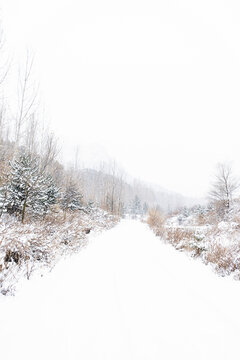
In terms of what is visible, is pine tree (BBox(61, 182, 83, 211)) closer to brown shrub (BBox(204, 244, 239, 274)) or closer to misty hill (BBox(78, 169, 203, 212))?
misty hill (BBox(78, 169, 203, 212))

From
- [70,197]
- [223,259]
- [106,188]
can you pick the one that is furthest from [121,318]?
[106,188]

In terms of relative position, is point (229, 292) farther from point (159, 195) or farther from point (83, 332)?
point (159, 195)

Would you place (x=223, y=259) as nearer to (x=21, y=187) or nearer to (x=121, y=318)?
(x=121, y=318)

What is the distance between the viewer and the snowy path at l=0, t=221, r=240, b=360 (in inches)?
64.6

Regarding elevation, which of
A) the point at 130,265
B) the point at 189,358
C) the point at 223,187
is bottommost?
the point at 130,265

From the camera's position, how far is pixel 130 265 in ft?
14.7

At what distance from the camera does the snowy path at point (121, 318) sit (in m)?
1.64

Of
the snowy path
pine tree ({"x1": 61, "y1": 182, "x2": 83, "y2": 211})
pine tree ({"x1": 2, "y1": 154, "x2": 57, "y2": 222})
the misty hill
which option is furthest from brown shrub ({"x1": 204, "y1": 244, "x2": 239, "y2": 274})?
the misty hill

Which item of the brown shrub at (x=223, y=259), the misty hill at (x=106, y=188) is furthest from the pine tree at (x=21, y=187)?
the misty hill at (x=106, y=188)

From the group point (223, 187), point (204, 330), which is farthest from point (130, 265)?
point (223, 187)

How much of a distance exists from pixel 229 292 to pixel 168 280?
3.71 ft

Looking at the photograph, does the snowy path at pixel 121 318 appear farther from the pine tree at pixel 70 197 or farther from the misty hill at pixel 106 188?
the misty hill at pixel 106 188

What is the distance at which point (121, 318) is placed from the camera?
2125mm

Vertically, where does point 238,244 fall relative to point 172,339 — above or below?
above
